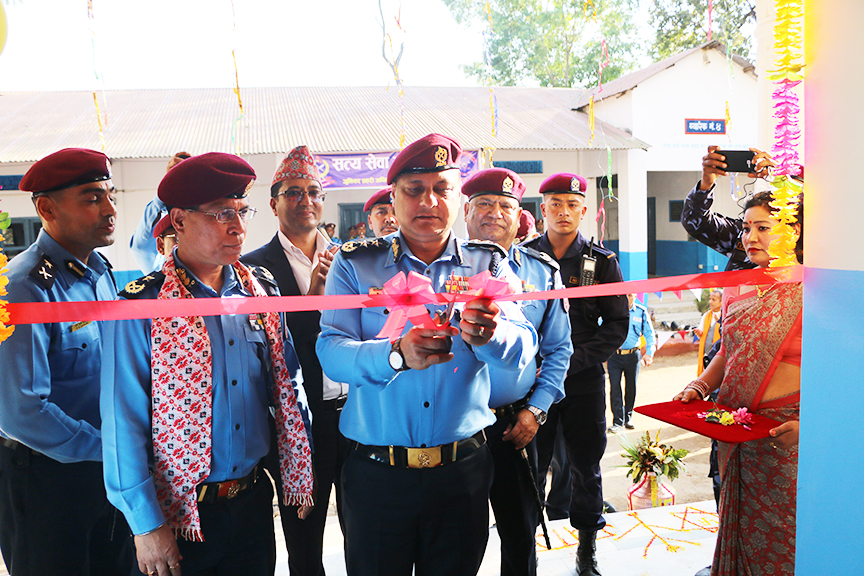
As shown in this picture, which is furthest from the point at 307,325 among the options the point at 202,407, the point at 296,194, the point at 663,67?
the point at 663,67

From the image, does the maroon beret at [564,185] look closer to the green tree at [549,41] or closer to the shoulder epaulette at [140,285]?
the shoulder epaulette at [140,285]

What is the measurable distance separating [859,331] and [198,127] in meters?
12.6

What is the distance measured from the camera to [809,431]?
1626mm

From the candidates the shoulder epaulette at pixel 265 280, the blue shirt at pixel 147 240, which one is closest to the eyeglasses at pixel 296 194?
the blue shirt at pixel 147 240

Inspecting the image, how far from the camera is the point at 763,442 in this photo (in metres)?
2.13

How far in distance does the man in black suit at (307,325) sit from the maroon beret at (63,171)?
31.1 inches

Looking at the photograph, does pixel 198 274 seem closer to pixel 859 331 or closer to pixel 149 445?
pixel 149 445

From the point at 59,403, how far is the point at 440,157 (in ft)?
5.53

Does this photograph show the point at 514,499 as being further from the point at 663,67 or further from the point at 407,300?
the point at 663,67

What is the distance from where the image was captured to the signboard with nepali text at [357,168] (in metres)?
10.9

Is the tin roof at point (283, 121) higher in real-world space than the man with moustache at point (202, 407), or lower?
higher

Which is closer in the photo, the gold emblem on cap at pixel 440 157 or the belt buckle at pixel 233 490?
the belt buckle at pixel 233 490

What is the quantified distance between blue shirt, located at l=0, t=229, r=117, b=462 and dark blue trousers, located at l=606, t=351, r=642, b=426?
16.6 ft

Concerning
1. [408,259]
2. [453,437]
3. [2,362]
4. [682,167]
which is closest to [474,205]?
[408,259]
